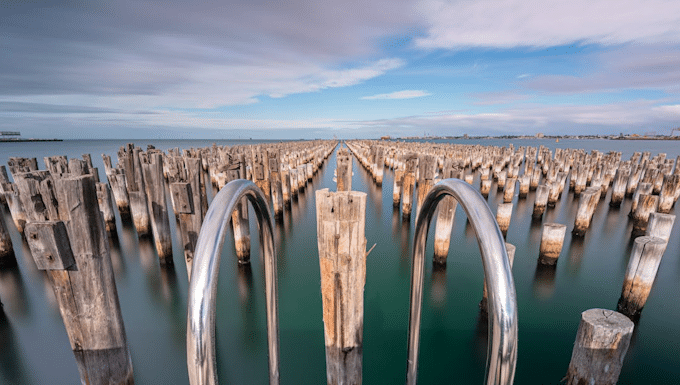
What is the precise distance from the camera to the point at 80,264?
10.1ft

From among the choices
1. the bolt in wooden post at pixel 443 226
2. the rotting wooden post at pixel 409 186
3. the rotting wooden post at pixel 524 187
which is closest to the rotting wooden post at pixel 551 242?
the bolt in wooden post at pixel 443 226

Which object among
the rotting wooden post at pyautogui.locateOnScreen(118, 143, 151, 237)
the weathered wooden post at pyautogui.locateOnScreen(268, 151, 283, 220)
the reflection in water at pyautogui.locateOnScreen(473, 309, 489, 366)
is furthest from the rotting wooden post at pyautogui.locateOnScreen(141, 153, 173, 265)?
the reflection in water at pyautogui.locateOnScreen(473, 309, 489, 366)

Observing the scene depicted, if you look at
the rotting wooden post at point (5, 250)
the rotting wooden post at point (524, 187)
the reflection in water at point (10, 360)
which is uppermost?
the rotting wooden post at point (524, 187)

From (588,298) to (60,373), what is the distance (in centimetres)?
1246

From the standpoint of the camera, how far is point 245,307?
786cm

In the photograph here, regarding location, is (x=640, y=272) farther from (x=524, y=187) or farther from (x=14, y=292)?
(x=14, y=292)

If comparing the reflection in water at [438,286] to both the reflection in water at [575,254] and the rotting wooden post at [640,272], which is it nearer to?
the rotting wooden post at [640,272]

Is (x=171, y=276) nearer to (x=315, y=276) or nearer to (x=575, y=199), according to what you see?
(x=315, y=276)

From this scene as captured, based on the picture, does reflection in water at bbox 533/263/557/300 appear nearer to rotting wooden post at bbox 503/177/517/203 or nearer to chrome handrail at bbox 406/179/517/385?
rotting wooden post at bbox 503/177/517/203

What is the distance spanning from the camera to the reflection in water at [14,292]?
25.3 ft

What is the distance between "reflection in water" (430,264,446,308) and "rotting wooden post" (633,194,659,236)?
29.1 feet

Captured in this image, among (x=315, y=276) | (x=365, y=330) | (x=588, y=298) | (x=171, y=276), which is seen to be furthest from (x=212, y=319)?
(x=588, y=298)

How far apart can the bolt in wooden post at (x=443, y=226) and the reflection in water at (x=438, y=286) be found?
0.68 ft

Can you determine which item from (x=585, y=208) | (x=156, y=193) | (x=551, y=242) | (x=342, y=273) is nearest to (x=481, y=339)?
(x=551, y=242)
